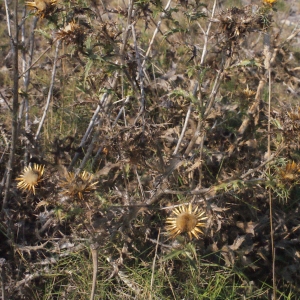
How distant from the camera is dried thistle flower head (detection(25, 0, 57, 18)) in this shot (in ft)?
5.30

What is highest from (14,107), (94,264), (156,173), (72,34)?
(72,34)

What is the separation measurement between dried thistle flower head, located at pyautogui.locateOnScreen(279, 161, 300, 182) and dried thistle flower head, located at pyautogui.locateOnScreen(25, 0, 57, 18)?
115 cm

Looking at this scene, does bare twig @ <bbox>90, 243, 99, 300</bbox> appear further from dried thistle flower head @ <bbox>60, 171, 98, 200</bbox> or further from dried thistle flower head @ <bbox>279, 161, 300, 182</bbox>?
dried thistle flower head @ <bbox>279, 161, 300, 182</bbox>

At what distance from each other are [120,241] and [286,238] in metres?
0.90

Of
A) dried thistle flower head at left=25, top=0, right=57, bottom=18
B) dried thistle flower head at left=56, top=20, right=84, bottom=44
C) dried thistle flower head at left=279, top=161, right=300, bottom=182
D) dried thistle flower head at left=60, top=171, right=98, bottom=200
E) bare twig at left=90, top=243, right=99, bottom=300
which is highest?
dried thistle flower head at left=25, top=0, right=57, bottom=18

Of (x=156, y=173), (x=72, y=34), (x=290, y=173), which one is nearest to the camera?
(x=72, y=34)

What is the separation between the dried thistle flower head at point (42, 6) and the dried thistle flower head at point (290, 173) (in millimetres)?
1148

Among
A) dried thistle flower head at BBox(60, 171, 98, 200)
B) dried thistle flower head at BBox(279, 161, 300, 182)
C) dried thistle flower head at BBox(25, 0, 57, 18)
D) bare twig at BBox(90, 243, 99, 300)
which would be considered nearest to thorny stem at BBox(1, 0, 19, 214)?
dried thistle flower head at BBox(25, 0, 57, 18)

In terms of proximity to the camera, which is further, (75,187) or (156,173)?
(156,173)

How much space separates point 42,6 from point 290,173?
1.20 meters

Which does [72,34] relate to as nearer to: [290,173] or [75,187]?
[75,187]

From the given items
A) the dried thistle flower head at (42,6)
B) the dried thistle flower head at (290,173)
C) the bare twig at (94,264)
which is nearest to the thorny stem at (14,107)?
the dried thistle flower head at (42,6)

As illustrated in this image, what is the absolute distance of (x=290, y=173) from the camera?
177 centimetres

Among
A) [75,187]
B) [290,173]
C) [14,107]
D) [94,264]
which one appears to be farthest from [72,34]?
[290,173]
